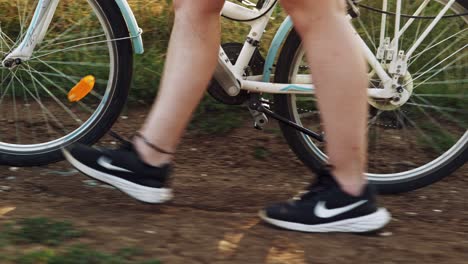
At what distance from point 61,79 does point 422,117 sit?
1805 millimetres

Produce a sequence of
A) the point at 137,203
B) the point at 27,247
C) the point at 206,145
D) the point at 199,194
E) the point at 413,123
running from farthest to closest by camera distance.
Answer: the point at 206,145
the point at 413,123
the point at 199,194
the point at 137,203
the point at 27,247

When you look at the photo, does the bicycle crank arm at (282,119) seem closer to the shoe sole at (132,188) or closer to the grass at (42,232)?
the shoe sole at (132,188)

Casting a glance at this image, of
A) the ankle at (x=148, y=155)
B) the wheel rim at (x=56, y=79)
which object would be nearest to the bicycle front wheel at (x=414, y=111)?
the ankle at (x=148, y=155)

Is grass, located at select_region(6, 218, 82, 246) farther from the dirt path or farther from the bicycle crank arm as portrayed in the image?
the bicycle crank arm

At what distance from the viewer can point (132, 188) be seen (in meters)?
3.22

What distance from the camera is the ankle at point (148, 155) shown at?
10.5ft

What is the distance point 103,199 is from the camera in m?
3.46

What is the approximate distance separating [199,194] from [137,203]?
34cm

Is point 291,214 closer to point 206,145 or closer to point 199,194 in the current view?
point 199,194

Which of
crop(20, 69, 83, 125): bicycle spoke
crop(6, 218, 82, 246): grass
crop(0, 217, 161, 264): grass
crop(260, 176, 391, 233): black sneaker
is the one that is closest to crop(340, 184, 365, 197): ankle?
crop(260, 176, 391, 233): black sneaker

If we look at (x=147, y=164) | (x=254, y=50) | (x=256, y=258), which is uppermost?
(x=254, y=50)

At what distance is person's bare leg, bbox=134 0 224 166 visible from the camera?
312 cm

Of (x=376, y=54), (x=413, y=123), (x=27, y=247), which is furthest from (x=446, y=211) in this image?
(x=27, y=247)

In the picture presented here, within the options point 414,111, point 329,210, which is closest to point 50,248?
point 329,210
